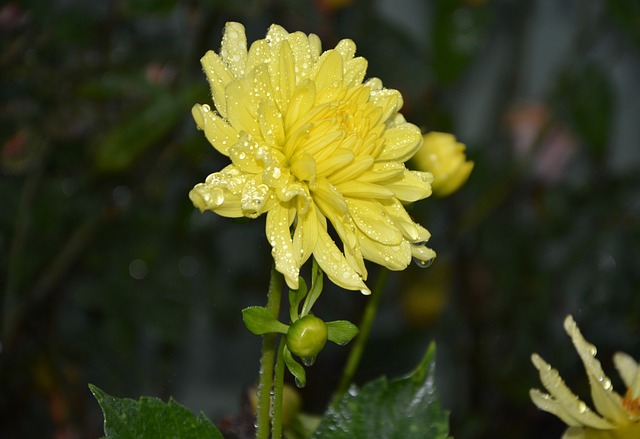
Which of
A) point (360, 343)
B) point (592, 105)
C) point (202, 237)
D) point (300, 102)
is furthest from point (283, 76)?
point (592, 105)

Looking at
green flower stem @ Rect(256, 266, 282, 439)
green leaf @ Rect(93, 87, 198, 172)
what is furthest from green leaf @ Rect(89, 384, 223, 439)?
green leaf @ Rect(93, 87, 198, 172)

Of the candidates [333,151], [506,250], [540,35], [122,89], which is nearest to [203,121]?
[333,151]

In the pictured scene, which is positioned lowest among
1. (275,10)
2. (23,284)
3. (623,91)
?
(23,284)

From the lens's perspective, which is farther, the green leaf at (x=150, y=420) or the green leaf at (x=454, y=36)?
the green leaf at (x=454, y=36)

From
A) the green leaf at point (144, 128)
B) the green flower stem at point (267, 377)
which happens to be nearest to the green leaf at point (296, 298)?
the green flower stem at point (267, 377)

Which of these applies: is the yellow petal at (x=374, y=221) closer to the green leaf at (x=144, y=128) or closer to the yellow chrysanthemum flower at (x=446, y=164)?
the yellow chrysanthemum flower at (x=446, y=164)

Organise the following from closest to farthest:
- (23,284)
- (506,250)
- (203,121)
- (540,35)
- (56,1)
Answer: (203,121)
(23,284)
(56,1)
(506,250)
(540,35)

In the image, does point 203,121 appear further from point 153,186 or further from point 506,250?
Answer: point 506,250

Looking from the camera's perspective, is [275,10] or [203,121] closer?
[203,121]
